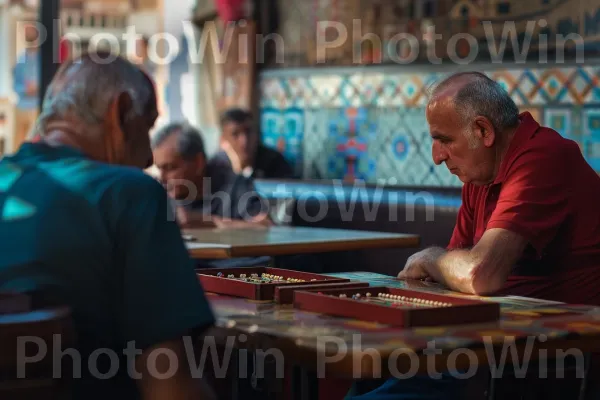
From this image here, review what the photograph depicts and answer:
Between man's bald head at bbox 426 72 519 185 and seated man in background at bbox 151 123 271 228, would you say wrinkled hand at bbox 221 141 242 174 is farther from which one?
man's bald head at bbox 426 72 519 185

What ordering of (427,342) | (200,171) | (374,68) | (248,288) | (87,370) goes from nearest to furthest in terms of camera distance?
(87,370) → (427,342) → (248,288) → (200,171) → (374,68)

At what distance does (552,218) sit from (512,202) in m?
0.13

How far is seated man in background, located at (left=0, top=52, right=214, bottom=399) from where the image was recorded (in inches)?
77.8

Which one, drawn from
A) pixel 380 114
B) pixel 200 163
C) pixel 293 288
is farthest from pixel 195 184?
pixel 293 288

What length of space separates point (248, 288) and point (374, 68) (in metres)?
4.73

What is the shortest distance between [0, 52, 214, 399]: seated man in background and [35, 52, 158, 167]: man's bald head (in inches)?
5.2

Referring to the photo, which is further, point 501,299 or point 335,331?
point 501,299

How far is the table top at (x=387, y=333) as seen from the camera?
6.91ft

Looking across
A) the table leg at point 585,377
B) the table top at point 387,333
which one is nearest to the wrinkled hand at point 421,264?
the table top at point 387,333

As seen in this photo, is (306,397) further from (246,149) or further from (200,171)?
(246,149)

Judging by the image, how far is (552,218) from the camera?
314 cm

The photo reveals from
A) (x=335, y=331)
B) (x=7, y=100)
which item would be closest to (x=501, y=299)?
(x=335, y=331)

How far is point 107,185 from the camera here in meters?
2.03

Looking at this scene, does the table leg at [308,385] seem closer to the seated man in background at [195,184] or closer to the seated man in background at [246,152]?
the seated man in background at [195,184]
